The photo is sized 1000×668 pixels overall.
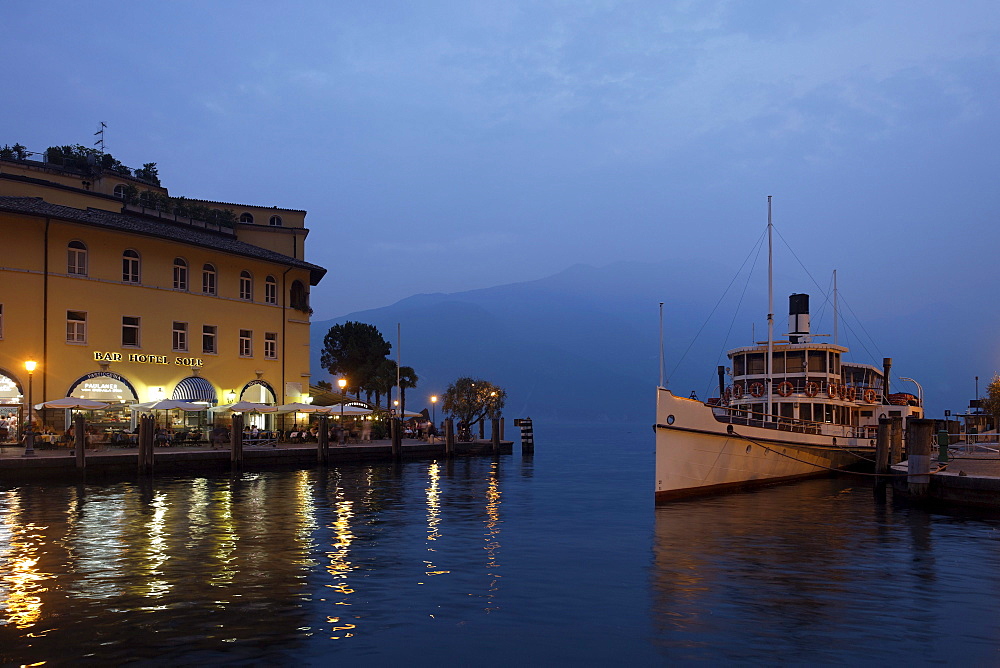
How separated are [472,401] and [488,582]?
182 ft

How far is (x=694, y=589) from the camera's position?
14.3 metres

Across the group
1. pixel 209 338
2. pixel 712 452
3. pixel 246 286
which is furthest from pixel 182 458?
pixel 712 452

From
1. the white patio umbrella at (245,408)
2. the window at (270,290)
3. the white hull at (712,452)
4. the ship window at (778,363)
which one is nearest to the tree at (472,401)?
the window at (270,290)

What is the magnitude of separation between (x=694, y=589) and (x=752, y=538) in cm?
621

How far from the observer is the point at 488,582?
1491cm

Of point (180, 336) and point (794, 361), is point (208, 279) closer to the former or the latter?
point (180, 336)

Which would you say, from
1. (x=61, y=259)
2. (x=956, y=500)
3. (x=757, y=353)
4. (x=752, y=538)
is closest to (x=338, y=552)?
(x=752, y=538)

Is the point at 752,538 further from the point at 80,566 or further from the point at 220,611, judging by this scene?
the point at 80,566

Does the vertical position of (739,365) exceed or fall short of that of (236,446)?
it exceeds it

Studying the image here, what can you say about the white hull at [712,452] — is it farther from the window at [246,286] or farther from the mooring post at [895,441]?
the window at [246,286]

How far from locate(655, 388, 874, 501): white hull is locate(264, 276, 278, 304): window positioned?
101 ft

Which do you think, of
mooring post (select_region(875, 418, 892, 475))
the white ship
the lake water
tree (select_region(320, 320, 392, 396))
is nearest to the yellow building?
the lake water

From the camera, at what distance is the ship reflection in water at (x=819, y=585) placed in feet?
36.2

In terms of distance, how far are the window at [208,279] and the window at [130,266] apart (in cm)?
395
